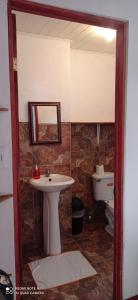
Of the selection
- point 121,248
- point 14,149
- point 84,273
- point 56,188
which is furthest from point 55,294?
point 14,149

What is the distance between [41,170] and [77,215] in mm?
759

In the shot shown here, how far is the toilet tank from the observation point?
2984 millimetres

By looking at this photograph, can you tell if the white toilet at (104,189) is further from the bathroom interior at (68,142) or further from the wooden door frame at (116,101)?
the wooden door frame at (116,101)

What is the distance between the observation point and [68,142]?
2727 millimetres

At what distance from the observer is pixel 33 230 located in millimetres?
2619

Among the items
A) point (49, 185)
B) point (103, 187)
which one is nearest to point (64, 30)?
point (49, 185)

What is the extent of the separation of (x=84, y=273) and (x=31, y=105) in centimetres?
177

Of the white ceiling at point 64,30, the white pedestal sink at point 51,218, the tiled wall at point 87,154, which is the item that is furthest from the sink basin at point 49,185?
the white ceiling at point 64,30

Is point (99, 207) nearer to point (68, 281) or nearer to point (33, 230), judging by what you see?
point (33, 230)

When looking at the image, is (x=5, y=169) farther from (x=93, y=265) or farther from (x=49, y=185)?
(x=93, y=265)

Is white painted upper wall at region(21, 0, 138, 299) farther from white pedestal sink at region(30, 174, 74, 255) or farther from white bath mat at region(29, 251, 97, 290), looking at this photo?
white pedestal sink at region(30, 174, 74, 255)

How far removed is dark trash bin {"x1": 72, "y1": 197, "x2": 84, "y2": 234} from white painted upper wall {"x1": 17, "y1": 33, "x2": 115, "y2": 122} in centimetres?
105

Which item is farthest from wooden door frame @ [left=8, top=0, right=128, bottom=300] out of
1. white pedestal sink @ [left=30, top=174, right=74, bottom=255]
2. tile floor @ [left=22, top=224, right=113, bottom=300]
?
white pedestal sink @ [left=30, top=174, right=74, bottom=255]

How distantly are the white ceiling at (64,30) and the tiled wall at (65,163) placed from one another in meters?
0.95
